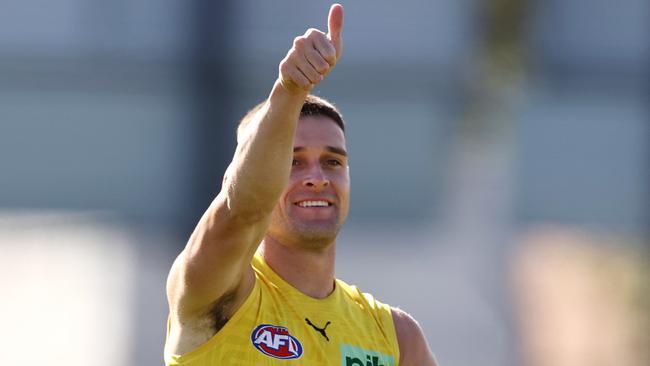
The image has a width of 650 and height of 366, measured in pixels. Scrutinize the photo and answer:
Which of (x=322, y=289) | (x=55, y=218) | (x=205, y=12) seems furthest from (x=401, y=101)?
(x=322, y=289)

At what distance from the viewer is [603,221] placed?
1609cm

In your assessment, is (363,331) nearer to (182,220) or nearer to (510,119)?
(182,220)

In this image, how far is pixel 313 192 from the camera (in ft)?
16.6

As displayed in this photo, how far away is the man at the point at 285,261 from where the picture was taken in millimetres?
4207

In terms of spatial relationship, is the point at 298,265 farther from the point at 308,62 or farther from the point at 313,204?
the point at 308,62

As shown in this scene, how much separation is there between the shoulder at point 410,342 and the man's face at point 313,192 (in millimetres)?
572

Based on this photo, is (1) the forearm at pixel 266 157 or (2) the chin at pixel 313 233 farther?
(2) the chin at pixel 313 233

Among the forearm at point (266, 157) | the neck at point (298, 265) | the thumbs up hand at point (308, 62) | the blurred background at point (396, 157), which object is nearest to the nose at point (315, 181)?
the neck at point (298, 265)

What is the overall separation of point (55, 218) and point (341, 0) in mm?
4745

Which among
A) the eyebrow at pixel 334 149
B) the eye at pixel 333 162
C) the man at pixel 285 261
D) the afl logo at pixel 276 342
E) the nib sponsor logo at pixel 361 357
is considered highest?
the eyebrow at pixel 334 149

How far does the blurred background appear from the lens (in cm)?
1442

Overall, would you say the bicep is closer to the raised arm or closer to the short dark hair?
the raised arm

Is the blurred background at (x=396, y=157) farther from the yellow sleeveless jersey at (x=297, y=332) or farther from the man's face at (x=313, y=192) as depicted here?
the man's face at (x=313, y=192)

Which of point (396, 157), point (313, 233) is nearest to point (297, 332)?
point (313, 233)
